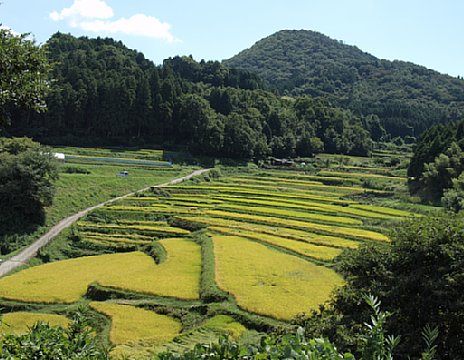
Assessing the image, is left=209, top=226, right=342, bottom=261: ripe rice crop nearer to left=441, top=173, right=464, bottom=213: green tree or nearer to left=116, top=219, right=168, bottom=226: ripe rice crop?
left=116, top=219, right=168, bottom=226: ripe rice crop

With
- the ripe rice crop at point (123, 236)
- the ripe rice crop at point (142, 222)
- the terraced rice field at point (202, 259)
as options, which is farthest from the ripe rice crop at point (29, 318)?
the ripe rice crop at point (142, 222)

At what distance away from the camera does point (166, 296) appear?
18.8 metres

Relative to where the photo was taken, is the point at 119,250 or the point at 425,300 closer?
the point at 425,300

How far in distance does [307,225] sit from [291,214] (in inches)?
143

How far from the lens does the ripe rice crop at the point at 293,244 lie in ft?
83.4

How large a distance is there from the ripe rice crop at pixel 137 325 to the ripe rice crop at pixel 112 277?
153 cm

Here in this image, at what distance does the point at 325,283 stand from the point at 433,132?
48997mm

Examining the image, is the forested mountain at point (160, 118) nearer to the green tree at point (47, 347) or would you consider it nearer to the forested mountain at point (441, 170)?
the forested mountain at point (441, 170)

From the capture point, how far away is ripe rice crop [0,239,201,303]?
1933cm

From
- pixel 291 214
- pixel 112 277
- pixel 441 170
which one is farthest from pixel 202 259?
pixel 441 170

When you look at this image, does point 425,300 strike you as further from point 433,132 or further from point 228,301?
point 433,132

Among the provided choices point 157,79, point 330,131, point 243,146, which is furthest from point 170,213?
point 330,131

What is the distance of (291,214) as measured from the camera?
36.1 metres

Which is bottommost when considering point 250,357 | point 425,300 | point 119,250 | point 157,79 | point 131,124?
point 119,250
